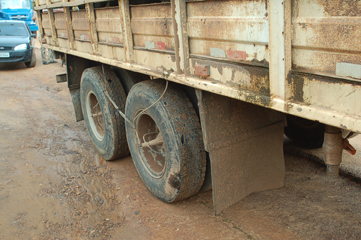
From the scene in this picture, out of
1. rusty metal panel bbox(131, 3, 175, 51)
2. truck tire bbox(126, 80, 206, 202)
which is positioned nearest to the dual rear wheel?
truck tire bbox(126, 80, 206, 202)

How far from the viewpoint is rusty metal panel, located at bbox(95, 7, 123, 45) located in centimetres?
309

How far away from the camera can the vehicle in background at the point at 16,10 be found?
20.1 meters

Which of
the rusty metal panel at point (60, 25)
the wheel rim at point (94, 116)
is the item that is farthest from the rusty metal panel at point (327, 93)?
the rusty metal panel at point (60, 25)

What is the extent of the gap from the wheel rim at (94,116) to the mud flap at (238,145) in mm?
2324

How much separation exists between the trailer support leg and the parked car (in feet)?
35.9

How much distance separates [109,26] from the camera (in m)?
3.25

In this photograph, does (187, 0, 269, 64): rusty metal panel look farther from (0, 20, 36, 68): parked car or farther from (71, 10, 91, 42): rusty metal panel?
(0, 20, 36, 68): parked car

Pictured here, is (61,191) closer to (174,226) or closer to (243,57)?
(174,226)

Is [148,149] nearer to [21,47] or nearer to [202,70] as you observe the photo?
[202,70]

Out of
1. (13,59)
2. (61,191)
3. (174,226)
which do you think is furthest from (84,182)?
(13,59)

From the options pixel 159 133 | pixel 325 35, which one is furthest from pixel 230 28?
pixel 159 133

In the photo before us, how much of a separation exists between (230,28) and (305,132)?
8.26 feet

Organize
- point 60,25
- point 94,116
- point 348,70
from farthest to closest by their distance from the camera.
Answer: point 60,25
point 94,116
point 348,70

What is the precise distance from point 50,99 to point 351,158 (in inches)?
245
